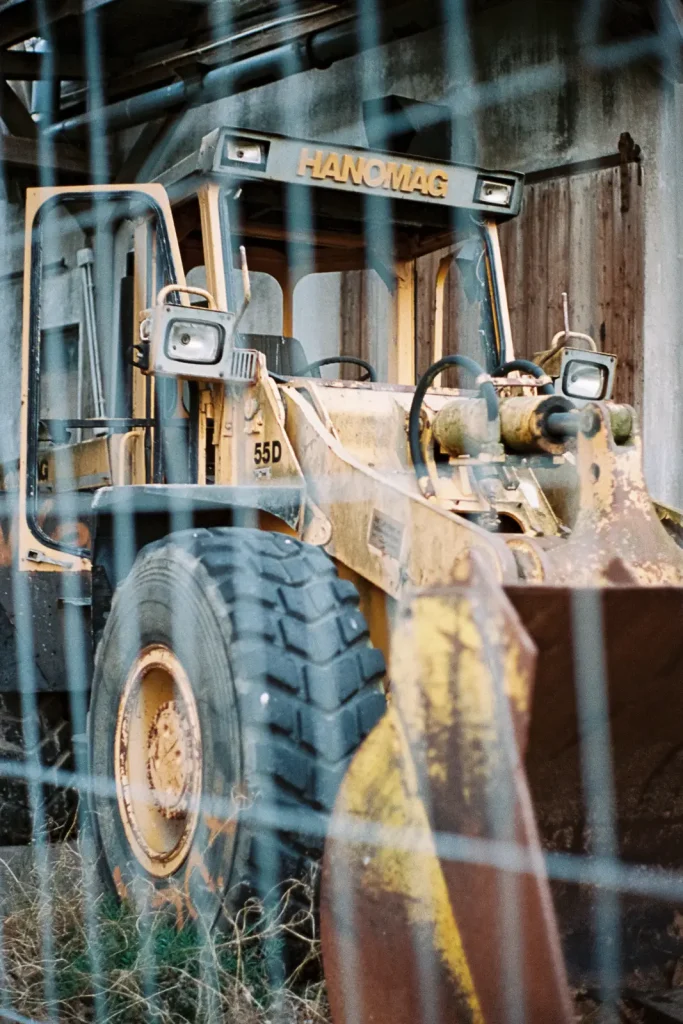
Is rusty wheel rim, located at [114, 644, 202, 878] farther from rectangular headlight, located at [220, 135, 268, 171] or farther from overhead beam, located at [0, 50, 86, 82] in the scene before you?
overhead beam, located at [0, 50, 86, 82]

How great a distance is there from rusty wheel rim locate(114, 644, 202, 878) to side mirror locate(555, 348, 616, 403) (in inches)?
69.2

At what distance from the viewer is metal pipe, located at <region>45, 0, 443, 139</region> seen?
8945 mm

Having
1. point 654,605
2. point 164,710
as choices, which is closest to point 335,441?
point 164,710

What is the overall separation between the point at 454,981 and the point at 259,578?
1.16 m

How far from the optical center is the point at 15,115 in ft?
37.1

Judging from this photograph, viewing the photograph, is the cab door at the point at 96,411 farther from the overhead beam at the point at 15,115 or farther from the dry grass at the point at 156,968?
the overhead beam at the point at 15,115

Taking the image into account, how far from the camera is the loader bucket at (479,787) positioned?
119 inches

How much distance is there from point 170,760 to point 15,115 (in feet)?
28.5

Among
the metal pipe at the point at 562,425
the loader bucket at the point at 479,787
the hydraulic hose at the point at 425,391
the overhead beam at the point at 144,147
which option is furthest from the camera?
the overhead beam at the point at 144,147

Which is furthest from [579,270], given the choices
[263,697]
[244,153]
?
[263,697]

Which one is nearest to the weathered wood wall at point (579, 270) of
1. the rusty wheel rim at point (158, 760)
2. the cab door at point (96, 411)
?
the cab door at point (96, 411)

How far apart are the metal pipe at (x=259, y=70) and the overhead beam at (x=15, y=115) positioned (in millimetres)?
167

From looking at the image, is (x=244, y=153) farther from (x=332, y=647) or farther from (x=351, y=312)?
(x=351, y=312)

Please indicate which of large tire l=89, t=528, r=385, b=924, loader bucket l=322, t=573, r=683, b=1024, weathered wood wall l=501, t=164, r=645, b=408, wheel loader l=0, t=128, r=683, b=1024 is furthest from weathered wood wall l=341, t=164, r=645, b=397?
loader bucket l=322, t=573, r=683, b=1024
